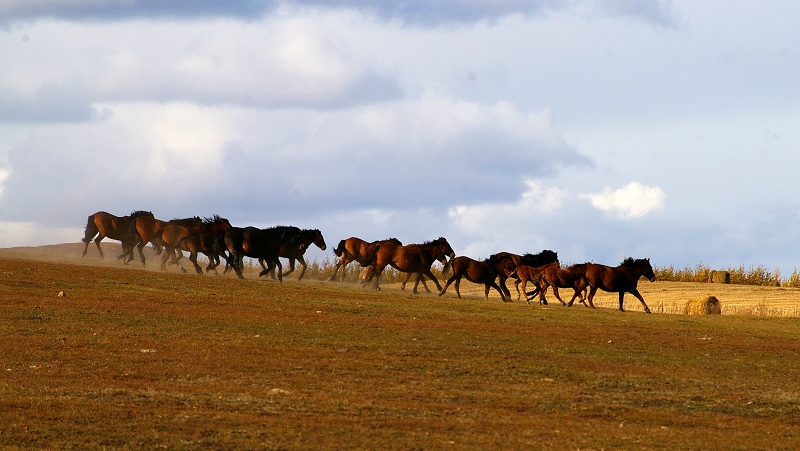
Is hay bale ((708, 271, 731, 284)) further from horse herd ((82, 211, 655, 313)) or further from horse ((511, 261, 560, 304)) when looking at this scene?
horse ((511, 261, 560, 304))

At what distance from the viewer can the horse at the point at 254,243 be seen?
3797 cm

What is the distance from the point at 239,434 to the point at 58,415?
229cm

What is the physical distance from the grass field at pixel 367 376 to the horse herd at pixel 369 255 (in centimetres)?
451

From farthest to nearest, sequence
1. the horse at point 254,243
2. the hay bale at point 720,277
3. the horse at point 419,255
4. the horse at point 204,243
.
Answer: the hay bale at point 720,277 < the horse at point 204,243 < the horse at point 254,243 < the horse at point 419,255

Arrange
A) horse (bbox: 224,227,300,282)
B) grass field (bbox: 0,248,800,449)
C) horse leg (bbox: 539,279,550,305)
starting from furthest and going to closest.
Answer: horse (bbox: 224,227,300,282), horse leg (bbox: 539,279,550,305), grass field (bbox: 0,248,800,449)

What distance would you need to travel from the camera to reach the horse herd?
34.5m

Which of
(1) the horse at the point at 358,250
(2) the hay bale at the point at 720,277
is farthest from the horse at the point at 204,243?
(2) the hay bale at the point at 720,277

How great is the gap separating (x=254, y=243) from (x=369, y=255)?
3.96 m

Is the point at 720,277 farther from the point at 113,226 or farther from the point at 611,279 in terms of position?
the point at 113,226

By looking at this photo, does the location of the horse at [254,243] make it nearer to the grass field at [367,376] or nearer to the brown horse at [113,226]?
the brown horse at [113,226]

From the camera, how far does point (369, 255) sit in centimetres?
3916

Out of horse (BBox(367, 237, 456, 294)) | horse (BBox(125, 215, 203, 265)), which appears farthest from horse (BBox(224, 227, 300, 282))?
horse (BBox(367, 237, 456, 294))

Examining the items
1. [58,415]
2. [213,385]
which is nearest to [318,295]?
[213,385]

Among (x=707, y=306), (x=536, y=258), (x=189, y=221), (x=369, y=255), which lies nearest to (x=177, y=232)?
(x=189, y=221)
